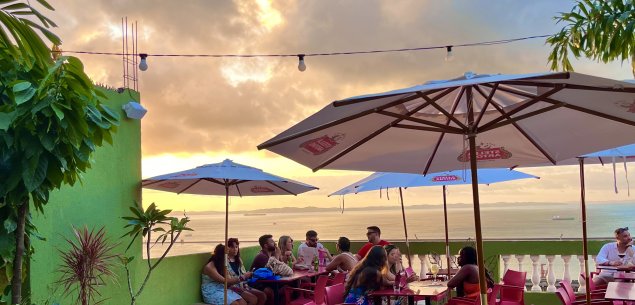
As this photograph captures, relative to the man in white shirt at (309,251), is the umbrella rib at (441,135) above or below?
above

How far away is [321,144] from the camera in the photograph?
4496 millimetres

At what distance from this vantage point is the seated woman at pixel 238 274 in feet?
29.7

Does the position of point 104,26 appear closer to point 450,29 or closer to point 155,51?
point 155,51

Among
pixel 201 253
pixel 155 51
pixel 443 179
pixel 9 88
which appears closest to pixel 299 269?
pixel 201 253

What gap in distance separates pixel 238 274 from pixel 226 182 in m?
1.32

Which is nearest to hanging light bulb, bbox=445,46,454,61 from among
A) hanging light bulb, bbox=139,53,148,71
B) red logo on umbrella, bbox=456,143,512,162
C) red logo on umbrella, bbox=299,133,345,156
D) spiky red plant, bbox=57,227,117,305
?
hanging light bulb, bbox=139,53,148,71

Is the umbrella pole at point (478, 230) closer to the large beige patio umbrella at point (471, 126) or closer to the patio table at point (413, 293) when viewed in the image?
the large beige patio umbrella at point (471, 126)

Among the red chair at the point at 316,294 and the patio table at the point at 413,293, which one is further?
the red chair at the point at 316,294

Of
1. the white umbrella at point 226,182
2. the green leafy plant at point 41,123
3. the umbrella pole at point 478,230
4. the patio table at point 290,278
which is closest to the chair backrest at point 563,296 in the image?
the umbrella pole at point 478,230

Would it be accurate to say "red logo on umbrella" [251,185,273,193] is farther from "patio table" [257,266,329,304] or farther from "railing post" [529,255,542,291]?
"railing post" [529,255,542,291]

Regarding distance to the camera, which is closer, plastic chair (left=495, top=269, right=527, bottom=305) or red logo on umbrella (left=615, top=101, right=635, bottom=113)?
red logo on umbrella (left=615, top=101, right=635, bottom=113)

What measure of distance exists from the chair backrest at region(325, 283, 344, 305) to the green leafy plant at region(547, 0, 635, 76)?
461 centimetres

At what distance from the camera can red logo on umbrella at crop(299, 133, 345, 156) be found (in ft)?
14.4

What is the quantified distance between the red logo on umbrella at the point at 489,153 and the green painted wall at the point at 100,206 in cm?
391
